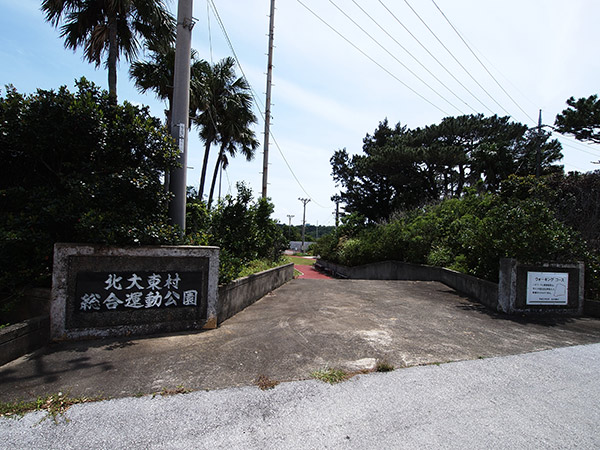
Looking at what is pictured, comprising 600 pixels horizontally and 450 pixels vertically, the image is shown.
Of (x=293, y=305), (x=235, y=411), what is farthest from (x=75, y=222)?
(x=293, y=305)

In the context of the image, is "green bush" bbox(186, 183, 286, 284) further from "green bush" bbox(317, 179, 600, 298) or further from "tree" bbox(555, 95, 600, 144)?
"tree" bbox(555, 95, 600, 144)

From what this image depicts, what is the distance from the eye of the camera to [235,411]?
104 inches

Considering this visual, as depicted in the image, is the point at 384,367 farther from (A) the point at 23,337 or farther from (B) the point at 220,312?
(A) the point at 23,337

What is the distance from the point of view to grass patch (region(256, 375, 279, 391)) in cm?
300

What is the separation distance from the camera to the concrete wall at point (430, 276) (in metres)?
7.37

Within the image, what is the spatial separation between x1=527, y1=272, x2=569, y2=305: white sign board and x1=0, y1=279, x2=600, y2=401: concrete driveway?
484 millimetres

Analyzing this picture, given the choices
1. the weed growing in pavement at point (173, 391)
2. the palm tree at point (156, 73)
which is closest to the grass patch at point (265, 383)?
the weed growing in pavement at point (173, 391)

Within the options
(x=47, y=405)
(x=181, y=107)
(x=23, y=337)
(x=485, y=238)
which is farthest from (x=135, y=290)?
(x=485, y=238)

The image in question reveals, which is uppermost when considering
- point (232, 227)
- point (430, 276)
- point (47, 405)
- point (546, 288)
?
point (232, 227)

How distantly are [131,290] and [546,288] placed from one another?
809 cm

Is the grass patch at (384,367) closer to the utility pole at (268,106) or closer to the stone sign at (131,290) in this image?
the stone sign at (131,290)

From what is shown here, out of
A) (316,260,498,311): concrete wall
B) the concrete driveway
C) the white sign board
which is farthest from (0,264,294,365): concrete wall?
the white sign board

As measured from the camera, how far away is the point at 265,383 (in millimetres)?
3064

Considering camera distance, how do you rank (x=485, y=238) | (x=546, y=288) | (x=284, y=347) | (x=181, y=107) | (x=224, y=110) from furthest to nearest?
(x=224, y=110), (x=485, y=238), (x=546, y=288), (x=181, y=107), (x=284, y=347)
